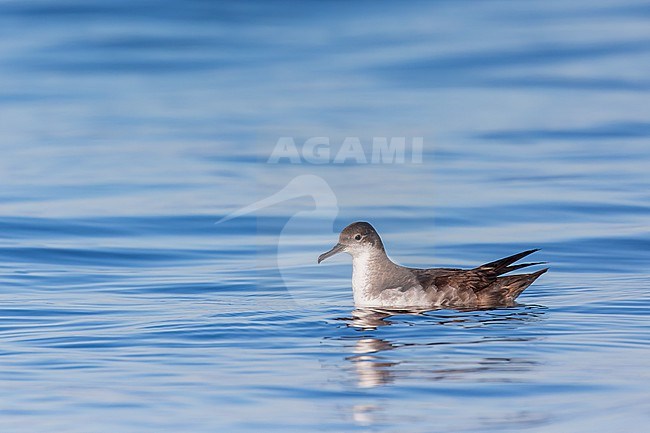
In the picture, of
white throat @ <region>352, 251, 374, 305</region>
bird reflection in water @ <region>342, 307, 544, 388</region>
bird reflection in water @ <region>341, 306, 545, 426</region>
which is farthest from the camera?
white throat @ <region>352, 251, 374, 305</region>

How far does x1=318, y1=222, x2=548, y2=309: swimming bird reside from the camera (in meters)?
11.7

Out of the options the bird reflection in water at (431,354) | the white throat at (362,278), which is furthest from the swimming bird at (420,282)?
the bird reflection in water at (431,354)

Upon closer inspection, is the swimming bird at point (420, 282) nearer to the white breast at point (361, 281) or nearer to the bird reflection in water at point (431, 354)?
the white breast at point (361, 281)

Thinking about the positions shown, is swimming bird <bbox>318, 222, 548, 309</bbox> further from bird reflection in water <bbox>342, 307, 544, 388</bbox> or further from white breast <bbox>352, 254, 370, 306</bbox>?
bird reflection in water <bbox>342, 307, 544, 388</bbox>

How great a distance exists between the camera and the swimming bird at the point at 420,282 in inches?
460

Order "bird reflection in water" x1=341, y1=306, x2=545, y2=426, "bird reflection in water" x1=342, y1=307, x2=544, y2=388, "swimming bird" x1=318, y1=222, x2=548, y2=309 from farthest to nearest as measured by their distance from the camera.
Answer: 1. "swimming bird" x1=318, y1=222, x2=548, y2=309
2. "bird reflection in water" x1=342, y1=307, x2=544, y2=388
3. "bird reflection in water" x1=341, y1=306, x2=545, y2=426

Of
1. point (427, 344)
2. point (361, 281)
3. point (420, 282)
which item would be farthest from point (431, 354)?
point (361, 281)

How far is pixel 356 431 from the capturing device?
312 inches

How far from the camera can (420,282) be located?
38.7 ft

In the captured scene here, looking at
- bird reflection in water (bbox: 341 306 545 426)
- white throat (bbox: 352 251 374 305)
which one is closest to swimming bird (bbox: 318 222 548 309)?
white throat (bbox: 352 251 374 305)

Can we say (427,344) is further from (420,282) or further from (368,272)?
(368,272)

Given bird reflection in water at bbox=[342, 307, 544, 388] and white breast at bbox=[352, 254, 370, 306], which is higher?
white breast at bbox=[352, 254, 370, 306]

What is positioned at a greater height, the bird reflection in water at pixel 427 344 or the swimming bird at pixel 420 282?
the swimming bird at pixel 420 282

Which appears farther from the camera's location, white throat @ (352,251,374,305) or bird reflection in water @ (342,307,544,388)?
white throat @ (352,251,374,305)
